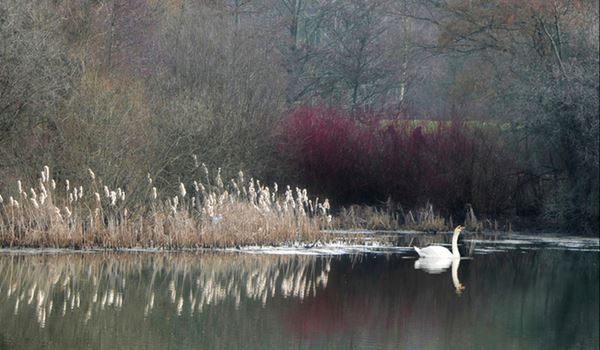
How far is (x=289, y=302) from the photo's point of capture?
1494 cm

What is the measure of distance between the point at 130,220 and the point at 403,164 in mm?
8790

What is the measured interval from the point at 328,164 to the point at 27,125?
8.55m

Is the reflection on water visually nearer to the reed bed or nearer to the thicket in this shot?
the reed bed

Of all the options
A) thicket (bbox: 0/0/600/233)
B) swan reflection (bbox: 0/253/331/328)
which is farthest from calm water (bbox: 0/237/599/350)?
thicket (bbox: 0/0/600/233)

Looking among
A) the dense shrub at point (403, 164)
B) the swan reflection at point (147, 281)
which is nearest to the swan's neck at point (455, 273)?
the swan reflection at point (147, 281)

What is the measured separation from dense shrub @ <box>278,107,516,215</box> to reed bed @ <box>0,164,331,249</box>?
5371 millimetres

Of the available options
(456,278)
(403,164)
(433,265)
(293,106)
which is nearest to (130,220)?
(433,265)

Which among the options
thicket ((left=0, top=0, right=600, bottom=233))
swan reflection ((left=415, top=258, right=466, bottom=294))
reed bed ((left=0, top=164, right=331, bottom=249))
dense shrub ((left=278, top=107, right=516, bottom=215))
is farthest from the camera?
dense shrub ((left=278, top=107, right=516, bottom=215))

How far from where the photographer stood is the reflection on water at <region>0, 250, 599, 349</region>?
12344 mm

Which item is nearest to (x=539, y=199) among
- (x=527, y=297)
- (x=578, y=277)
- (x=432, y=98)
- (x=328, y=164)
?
(x=328, y=164)

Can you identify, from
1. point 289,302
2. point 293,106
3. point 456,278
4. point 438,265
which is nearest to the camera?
point 289,302

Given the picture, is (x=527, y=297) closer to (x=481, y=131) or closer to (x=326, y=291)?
(x=326, y=291)

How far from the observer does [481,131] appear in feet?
86.8

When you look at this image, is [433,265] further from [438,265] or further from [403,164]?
[403,164]
